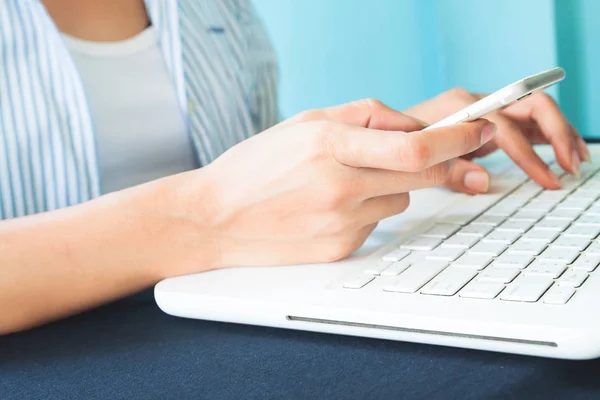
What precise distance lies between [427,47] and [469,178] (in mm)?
907

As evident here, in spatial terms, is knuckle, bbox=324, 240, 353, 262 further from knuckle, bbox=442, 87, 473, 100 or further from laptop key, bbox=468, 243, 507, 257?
knuckle, bbox=442, 87, 473, 100

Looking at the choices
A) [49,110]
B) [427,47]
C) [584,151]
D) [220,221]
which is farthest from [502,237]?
[427,47]

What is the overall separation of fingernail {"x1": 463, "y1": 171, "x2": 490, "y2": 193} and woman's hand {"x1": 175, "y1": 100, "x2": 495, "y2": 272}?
0.15 meters

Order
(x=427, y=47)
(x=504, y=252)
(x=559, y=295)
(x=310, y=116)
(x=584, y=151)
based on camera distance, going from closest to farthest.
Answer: (x=559, y=295), (x=504, y=252), (x=310, y=116), (x=584, y=151), (x=427, y=47)

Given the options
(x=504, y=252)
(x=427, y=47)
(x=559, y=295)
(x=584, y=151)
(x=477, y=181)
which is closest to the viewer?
(x=559, y=295)

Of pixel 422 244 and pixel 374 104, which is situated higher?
pixel 374 104

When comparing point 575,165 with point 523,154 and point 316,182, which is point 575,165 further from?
point 316,182

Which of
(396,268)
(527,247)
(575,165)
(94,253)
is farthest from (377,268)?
(575,165)

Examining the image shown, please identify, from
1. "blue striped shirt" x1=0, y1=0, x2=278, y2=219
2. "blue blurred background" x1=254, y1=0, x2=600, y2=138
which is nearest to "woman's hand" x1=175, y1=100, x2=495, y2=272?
"blue striped shirt" x1=0, y1=0, x2=278, y2=219

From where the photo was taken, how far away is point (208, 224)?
61 centimetres

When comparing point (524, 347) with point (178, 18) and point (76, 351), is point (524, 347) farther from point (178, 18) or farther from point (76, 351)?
point (178, 18)

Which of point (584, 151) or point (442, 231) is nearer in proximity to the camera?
point (442, 231)

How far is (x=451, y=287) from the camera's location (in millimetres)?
471

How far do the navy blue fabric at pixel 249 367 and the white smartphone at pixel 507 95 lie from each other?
0.18m
